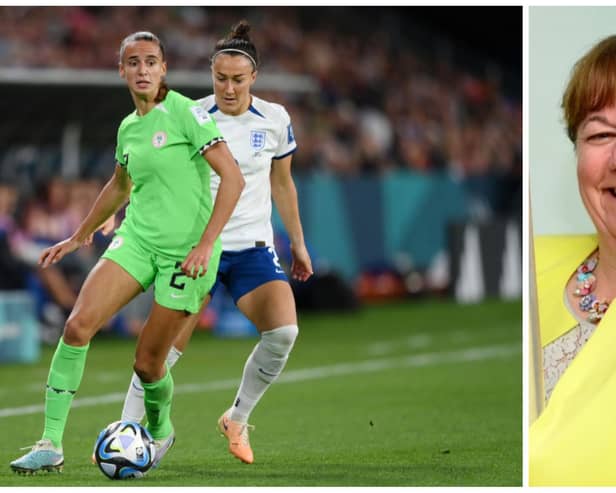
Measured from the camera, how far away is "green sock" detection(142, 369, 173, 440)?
5.73 meters

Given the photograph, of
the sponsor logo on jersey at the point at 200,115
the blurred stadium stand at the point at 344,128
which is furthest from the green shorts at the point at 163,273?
the blurred stadium stand at the point at 344,128

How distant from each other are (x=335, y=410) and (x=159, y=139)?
11.6ft

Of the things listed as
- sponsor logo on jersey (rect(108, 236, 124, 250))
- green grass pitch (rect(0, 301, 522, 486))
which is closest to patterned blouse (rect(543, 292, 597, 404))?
green grass pitch (rect(0, 301, 522, 486))

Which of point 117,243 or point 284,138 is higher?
point 284,138

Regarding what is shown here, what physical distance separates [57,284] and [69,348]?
7987 mm

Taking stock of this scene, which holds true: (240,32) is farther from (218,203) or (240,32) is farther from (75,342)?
(75,342)

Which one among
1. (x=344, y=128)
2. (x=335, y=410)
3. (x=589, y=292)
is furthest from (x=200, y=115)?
(x=344, y=128)

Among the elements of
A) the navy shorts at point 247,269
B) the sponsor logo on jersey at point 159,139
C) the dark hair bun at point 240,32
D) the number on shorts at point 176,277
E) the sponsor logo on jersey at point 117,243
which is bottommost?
the navy shorts at point 247,269

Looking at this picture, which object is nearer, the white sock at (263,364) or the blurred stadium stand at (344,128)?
the white sock at (263,364)

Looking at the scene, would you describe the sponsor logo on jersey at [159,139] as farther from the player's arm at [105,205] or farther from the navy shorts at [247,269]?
the navy shorts at [247,269]

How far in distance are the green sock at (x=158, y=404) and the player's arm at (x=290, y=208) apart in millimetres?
866

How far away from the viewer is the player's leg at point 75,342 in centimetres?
549

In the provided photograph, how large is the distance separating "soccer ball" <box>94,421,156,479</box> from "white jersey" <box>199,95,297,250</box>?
1.04m

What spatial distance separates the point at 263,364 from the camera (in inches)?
250
